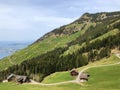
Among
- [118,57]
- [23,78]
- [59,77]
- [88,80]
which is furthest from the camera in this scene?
[118,57]

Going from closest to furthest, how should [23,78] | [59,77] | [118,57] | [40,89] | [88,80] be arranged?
1. [40,89]
2. [88,80]
3. [59,77]
4. [23,78]
5. [118,57]

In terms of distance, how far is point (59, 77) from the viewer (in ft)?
459

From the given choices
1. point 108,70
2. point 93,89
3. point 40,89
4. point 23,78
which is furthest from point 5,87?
point 108,70

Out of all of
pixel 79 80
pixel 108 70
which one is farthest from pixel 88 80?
pixel 108 70

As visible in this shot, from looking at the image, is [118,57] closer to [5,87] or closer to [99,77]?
[99,77]

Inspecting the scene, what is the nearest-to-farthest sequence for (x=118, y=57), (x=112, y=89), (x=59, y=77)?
(x=112, y=89)
(x=59, y=77)
(x=118, y=57)

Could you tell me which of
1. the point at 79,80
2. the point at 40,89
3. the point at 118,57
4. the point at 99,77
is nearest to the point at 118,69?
the point at 99,77

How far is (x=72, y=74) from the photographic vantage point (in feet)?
469

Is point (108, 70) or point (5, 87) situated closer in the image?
point (5, 87)

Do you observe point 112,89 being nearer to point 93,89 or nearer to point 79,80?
point 93,89

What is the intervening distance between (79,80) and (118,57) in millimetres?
69250

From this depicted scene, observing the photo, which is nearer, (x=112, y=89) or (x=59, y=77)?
(x=112, y=89)

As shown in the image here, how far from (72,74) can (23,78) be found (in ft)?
90.4

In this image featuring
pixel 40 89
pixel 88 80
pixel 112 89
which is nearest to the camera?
pixel 40 89
